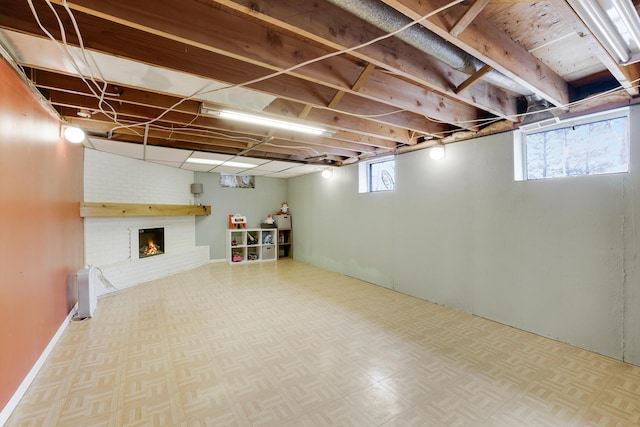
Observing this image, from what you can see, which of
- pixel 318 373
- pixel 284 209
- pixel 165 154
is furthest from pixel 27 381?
pixel 284 209

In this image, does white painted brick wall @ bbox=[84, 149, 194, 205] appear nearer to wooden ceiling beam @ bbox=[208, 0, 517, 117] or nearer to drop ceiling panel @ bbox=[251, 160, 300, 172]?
drop ceiling panel @ bbox=[251, 160, 300, 172]

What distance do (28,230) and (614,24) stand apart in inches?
161

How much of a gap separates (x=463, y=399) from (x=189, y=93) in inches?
124

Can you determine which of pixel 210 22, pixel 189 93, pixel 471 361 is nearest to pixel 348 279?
pixel 471 361

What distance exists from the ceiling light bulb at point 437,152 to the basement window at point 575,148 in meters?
0.84

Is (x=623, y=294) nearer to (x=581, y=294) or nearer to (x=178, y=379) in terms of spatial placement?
(x=581, y=294)

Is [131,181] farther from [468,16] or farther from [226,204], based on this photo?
[468,16]

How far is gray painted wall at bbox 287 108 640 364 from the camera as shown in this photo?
2383 mm

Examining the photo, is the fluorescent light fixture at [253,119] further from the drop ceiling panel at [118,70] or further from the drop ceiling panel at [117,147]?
the drop ceiling panel at [117,147]

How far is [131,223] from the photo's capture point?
4840mm

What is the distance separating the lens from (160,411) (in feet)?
5.95

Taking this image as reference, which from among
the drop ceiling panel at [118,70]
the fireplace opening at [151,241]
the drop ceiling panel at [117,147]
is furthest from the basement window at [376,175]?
the fireplace opening at [151,241]

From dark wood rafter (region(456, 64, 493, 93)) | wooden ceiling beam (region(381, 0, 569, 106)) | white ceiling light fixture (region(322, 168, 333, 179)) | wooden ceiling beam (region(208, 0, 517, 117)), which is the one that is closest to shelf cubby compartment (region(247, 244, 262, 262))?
white ceiling light fixture (region(322, 168, 333, 179))

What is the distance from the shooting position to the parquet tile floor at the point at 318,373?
5.83 ft
